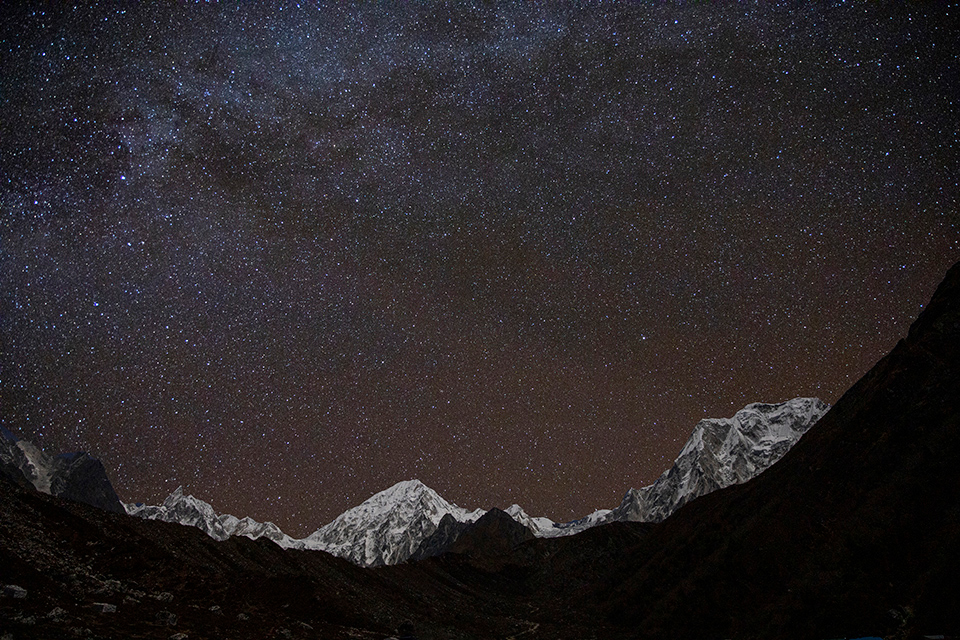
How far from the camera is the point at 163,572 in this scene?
32844 mm

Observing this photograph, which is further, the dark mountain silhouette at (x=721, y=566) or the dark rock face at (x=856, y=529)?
the dark rock face at (x=856, y=529)

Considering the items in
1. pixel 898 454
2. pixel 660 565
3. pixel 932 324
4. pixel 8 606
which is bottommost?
pixel 660 565

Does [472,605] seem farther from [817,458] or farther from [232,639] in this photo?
[232,639]

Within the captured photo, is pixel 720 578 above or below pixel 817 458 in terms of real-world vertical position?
below

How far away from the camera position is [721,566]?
5331 centimetres

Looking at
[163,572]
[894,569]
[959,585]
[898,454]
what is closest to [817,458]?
[898,454]

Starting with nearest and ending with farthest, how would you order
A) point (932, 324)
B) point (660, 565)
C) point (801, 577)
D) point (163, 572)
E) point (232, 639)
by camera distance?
1. point (232, 639)
2. point (163, 572)
3. point (801, 577)
4. point (932, 324)
5. point (660, 565)

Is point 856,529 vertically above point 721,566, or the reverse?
point 856,529

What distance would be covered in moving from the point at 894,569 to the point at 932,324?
2749cm

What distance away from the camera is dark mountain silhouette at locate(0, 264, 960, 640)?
26094 mm

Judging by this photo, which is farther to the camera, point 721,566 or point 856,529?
point 721,566

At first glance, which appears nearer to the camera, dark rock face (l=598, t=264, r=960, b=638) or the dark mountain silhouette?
the dark mountain silhouette

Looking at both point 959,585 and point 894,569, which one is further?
point 894,569

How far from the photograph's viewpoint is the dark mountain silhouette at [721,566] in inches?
1027
